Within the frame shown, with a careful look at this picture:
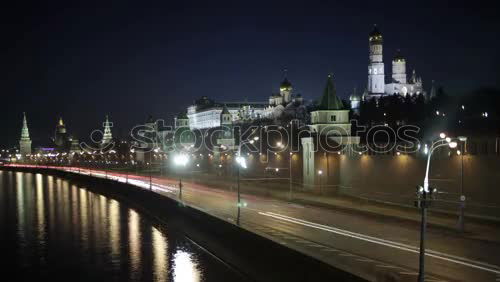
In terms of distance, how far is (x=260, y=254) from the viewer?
62.0 ft

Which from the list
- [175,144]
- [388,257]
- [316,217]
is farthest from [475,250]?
[175,144]

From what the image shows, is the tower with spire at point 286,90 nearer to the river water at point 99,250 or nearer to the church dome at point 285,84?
the church dome at point 285,84

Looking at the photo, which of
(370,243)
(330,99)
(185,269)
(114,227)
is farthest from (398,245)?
(330,99)

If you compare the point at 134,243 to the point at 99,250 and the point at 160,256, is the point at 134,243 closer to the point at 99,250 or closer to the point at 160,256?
the point at 99,250

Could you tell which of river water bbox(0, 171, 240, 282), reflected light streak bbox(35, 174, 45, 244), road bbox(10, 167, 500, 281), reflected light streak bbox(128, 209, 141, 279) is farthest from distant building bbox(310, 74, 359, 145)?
reflected light streak bbox(35, 174, 45, 244)

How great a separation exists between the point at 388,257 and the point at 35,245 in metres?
17.8

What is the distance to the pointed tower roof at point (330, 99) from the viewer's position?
189 ft

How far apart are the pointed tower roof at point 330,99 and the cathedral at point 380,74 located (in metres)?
114

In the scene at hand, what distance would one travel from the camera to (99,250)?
89.8 ft

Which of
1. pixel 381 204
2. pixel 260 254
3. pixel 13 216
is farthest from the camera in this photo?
pixel 13 216

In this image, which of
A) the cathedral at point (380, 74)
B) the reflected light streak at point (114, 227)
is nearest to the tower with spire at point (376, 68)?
the cathedral at point (380, 74)

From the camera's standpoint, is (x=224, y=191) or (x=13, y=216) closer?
(x=13, y=216)

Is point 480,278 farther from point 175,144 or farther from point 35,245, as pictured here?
point 175,144

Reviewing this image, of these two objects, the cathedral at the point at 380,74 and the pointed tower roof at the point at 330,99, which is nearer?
the pointed tower roof at the point at 330,99
